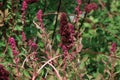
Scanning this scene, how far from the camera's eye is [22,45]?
3.30m

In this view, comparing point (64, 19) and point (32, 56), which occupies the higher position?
point (64, 19)

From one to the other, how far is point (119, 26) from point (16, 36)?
3.71 ft

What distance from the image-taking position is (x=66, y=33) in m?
2.68

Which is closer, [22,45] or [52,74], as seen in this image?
[52,74]

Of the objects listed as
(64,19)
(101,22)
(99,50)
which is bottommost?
(99,50)

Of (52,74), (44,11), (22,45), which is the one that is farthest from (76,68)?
(44,11)

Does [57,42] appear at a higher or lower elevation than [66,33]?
lower

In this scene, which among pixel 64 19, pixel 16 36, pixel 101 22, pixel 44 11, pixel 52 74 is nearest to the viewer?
pixel 64 19

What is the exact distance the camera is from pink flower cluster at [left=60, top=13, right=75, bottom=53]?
2.66m

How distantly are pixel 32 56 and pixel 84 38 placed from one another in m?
1.17

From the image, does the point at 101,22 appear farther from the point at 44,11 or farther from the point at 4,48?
the point at 4,48

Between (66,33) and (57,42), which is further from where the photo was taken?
(57,42)

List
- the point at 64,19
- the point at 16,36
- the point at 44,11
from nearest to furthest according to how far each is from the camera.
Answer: the point at 64,19 < the point at 16,36 < the point at 44,11

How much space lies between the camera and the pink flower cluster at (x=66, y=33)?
Answer: 2658 millimetres
